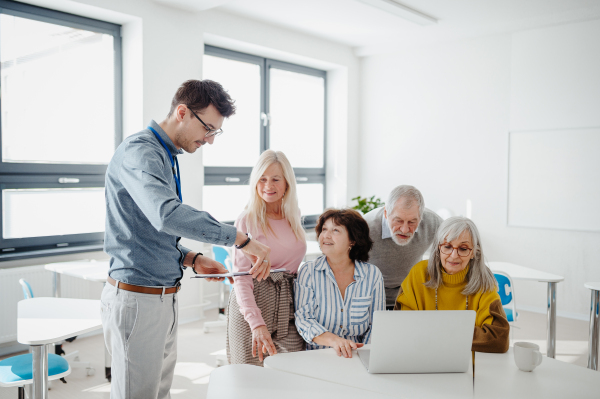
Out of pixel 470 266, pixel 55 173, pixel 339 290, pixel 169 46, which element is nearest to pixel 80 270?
pixel 55 173

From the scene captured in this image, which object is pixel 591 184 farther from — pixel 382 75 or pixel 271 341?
pixel 271 341

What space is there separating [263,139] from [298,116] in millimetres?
765

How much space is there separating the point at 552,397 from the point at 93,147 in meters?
4.04

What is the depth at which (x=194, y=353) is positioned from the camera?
3771 millimetres

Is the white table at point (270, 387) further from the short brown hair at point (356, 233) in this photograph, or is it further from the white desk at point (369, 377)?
the short brown hair at point (356, 233)

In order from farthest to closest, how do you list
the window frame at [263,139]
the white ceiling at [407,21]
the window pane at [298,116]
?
the window pane at [298,116]
the window frame at [263,139]
the white ceiling at [407,21]

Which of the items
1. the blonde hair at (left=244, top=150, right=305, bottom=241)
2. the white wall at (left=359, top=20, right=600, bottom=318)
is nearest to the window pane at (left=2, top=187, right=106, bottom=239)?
the blonde hair at (left=244, top=150, right=305, bottom=241)

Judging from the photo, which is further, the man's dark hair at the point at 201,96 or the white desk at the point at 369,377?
the man's dark hair at the point at 201,96

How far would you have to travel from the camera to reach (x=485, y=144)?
5445 mm

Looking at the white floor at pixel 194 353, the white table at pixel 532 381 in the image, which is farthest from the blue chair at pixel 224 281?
the white table at pixel 532 381

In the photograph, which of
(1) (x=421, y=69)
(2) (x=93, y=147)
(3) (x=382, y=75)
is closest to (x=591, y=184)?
(1) (x=421, y=69)

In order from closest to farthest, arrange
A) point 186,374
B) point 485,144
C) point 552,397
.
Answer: point 552,397
point 186,374
point 485,144

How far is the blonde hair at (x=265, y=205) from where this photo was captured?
2.17m

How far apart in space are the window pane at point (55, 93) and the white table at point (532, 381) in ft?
12.3
